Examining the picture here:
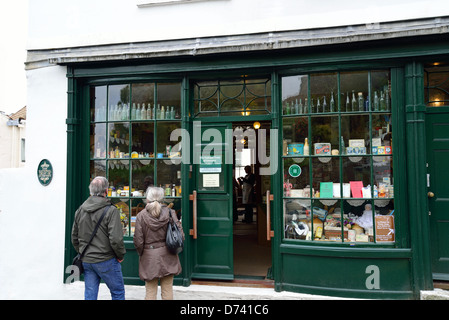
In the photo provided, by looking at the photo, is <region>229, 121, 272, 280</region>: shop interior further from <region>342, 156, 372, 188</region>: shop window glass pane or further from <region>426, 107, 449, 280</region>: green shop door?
<region>426, 107, 449, 280</region>: green shop door

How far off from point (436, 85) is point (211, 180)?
12.8 ft

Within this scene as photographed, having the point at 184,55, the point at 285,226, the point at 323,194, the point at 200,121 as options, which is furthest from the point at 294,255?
the point at 184,55

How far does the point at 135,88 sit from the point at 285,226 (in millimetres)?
3584

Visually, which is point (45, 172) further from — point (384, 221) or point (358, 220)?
point (384, 221)

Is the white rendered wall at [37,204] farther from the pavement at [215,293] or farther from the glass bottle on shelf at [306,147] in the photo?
the glass bottle on shelf at [306,147]

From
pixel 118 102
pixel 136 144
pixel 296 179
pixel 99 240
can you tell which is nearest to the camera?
pixel 99 240

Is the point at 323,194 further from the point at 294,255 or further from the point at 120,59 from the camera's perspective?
the point at 120,59

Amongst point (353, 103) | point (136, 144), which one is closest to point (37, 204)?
point (136, 144)

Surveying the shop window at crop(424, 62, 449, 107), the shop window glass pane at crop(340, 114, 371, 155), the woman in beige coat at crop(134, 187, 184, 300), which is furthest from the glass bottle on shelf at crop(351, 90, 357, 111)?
Answer: the woman in beige coat at crop(134, 187, 184, 300)

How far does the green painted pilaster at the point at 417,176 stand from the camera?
480cm

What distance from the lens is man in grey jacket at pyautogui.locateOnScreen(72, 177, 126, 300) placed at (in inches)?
154

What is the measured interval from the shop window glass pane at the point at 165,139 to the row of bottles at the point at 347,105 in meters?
1.95

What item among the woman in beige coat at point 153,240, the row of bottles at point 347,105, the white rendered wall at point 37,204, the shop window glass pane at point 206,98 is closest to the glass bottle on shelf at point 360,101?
the row of bottles at point 347,105

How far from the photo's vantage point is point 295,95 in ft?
17.8
